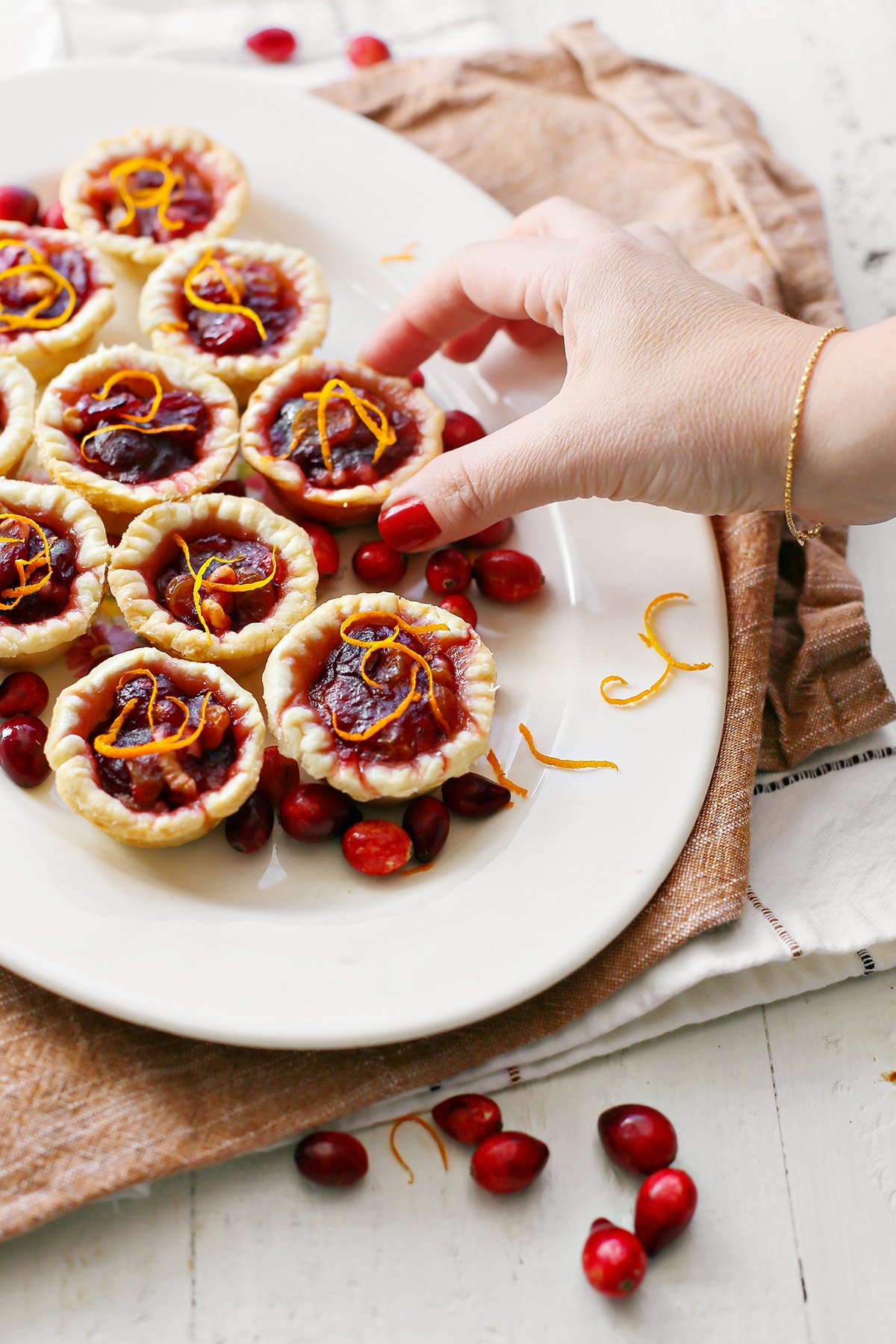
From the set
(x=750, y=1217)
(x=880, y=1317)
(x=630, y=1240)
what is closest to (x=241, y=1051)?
(x=630, y=1240)

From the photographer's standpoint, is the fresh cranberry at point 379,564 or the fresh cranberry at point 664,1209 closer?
the fresh cranberry at point 664,1209

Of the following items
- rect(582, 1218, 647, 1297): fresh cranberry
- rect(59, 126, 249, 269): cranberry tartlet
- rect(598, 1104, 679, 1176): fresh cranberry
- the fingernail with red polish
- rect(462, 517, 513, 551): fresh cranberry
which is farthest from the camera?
rect(59, 126, 249, 269): cranberry tartlet

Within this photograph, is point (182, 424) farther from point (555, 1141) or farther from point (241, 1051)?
point (555, 1141)

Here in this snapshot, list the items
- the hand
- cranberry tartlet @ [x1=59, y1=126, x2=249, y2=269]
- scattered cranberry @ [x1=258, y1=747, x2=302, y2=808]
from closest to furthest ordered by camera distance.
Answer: the hand
scattered cranberry @ [x1=258, y1=747, x2=302, y2=808]
cranberry tartlet @ [x1=59, y1=126, x2=249, y2=269]

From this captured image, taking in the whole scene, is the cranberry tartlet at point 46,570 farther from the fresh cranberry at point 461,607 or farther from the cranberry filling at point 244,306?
the fresh cranberry at point 461,607

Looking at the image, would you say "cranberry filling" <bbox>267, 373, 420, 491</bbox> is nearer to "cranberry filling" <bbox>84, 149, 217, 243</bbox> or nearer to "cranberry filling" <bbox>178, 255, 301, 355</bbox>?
"cranberry filling" <bbox>178, 255, 301, 355</bbox>

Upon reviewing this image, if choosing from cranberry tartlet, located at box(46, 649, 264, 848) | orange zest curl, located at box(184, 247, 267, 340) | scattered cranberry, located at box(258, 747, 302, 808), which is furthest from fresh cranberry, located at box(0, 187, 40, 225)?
scattered cranberry, located at box(258, 747, 302, 808)

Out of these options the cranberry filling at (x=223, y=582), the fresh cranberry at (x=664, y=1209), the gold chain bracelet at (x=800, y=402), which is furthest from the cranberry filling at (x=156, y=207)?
the fresh cranberry at (x=664, y=1209)
